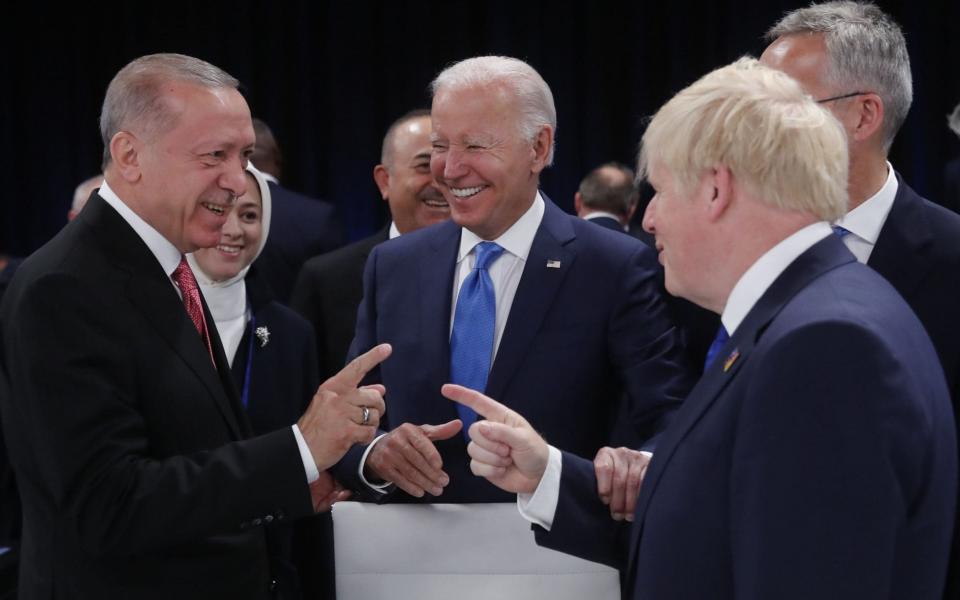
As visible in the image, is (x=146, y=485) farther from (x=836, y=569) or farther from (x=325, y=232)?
(x=325, y=232)

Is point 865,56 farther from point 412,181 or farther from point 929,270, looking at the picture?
point 412,181

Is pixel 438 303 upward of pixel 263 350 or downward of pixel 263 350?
upward

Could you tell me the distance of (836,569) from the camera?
1396mm

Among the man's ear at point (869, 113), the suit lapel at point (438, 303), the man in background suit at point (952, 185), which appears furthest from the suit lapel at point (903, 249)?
the man in background suit at point (952, 185)

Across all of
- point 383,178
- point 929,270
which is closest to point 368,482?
point 929,270

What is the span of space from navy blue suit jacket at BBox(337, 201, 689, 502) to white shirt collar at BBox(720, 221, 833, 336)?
917mm

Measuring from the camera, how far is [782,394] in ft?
4.65

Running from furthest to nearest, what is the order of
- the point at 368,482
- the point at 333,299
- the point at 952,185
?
the point at 952,185
the point at 333,299
the point at 368,482

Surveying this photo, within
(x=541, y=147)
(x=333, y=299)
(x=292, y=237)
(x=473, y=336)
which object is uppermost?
(x=541, y=147)

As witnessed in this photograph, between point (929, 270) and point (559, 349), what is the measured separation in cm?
76

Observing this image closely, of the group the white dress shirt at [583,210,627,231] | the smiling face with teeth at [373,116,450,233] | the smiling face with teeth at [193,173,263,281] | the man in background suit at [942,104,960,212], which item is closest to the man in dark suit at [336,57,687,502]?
the smiling face with teeth at [193,173,263,281]

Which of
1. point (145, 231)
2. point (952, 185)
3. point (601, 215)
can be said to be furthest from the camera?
point (601, 215)

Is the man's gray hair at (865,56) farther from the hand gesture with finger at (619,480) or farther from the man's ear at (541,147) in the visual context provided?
the hand gesture with finger at (619,480)

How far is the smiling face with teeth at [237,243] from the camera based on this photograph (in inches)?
129
